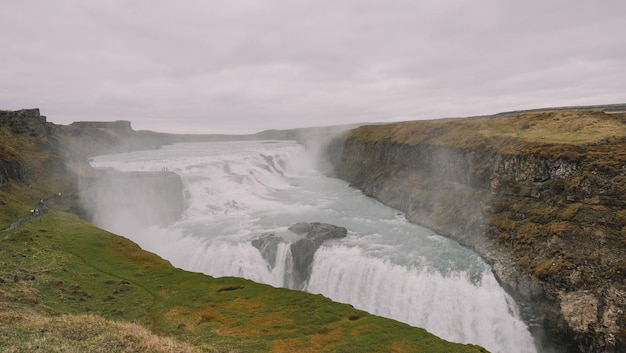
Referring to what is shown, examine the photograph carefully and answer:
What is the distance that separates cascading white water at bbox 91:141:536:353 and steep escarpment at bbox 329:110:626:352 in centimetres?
307

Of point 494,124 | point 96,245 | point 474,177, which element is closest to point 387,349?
point 96,245

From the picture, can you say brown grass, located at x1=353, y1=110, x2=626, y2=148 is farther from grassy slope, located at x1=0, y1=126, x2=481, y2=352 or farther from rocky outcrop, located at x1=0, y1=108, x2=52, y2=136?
rocky outcrop, located at x1=0, y1=108, x2=52, y2=136

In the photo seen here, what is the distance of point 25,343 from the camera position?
16250 mm

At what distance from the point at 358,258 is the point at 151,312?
23.7 metres

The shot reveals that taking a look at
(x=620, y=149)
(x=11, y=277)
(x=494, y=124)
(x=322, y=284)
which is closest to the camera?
(x=11, y=277)

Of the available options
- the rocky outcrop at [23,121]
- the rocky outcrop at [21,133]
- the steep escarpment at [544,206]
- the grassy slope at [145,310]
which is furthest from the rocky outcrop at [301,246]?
the rocky outcrop at [23,121]

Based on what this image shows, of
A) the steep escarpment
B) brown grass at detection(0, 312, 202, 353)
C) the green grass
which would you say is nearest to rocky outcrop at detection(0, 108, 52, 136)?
brown grass at detection(0, 312, 202, 353)

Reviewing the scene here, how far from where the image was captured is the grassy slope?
62.9ft

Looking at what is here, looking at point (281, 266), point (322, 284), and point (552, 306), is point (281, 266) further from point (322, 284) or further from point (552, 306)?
point (552, 306)

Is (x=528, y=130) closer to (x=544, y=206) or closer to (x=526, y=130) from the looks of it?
(x=526, y=130)

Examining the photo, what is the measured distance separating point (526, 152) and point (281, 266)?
34.6 metres

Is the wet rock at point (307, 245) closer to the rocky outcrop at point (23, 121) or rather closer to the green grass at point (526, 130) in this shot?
the green grass at point (526, 130)

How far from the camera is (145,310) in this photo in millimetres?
27531

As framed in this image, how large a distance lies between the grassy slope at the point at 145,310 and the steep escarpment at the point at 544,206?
16.8 m
